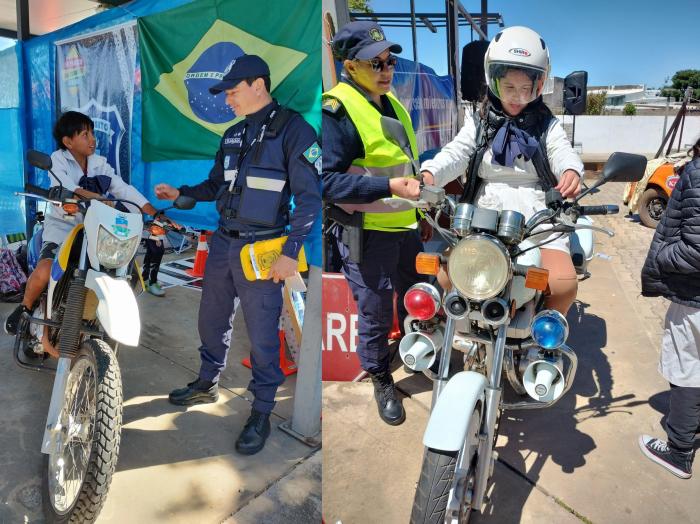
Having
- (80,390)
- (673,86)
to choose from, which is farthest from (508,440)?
(80,390)

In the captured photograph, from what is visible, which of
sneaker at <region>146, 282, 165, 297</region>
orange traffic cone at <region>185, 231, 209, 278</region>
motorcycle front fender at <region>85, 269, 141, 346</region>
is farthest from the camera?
sneaker at <region>146, 282, 165, 297</region>

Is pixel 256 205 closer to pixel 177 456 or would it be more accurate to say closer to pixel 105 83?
pixel 177 456

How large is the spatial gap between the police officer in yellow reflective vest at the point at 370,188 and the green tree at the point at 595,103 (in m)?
0.39

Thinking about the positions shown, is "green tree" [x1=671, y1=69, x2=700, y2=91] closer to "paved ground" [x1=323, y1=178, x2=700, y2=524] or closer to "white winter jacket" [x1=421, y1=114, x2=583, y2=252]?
"white winter jacket" [x1=421, y1=114, x2=583, y2=252]

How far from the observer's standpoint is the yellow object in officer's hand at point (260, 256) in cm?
170

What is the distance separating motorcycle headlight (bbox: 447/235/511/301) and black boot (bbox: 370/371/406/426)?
1.48ft

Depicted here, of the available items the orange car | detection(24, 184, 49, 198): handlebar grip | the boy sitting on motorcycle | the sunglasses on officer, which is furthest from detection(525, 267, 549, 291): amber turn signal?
the boy sitting on motorcycle

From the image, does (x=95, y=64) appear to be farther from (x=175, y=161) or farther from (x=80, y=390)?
(x=80, y=390)

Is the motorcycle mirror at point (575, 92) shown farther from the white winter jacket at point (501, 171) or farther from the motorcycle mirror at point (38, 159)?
the motorcycle mirror at point (38, 159)

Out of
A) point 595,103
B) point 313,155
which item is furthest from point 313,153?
point 595,103

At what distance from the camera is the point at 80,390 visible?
5.85ft

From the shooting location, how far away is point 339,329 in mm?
1859

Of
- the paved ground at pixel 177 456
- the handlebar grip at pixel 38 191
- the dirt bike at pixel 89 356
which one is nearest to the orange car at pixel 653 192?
the paved ground at pixel 177 456

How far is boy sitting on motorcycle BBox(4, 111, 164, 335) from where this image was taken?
235 centimetres
